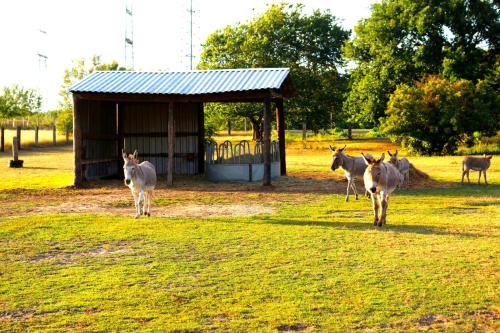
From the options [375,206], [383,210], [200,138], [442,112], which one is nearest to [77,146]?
[200,138]

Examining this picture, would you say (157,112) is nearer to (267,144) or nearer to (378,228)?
(267,144)

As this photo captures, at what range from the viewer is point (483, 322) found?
698 cm

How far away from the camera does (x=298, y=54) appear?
5547cm

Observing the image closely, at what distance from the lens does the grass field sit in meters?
7.20

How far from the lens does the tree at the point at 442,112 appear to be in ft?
133

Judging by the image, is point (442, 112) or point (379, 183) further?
point (442, 112)

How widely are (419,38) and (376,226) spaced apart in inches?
1417

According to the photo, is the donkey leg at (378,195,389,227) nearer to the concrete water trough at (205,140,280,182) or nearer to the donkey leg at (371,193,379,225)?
the donkey leg at (371,193,379,225)

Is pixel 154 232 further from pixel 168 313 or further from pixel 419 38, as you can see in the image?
pixel 419 38

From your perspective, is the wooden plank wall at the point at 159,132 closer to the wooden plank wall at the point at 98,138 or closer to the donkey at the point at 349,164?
the wooden plank wall at the point at 98,138

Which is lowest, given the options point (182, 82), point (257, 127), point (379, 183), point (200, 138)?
point (379, 183)

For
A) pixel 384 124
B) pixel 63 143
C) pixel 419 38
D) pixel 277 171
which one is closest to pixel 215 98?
pixel 277 171

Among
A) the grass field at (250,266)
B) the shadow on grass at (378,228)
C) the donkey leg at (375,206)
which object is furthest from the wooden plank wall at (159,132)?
the donkey leg at (375,206)

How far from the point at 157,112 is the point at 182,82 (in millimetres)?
3944
